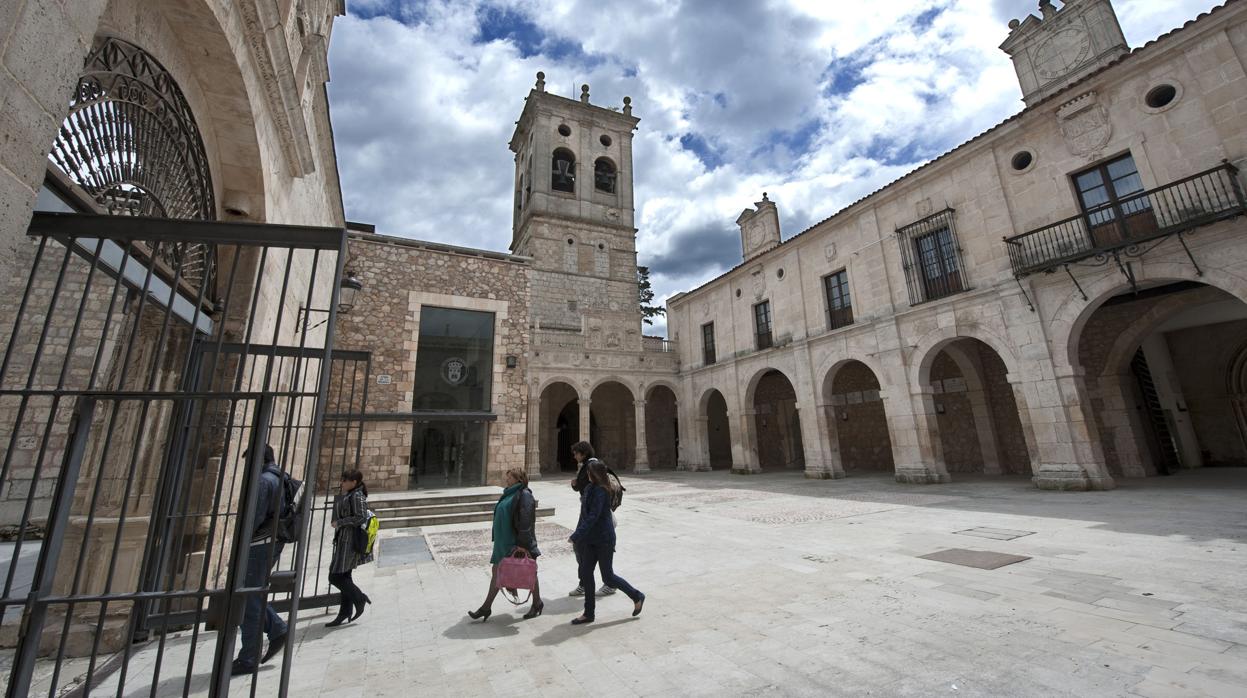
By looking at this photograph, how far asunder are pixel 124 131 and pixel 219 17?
1.04m

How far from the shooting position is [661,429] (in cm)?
2438

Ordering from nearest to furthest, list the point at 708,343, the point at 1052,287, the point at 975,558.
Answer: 1. the point at 975,558
2. the point at 1052,287
3. the point at 708,343

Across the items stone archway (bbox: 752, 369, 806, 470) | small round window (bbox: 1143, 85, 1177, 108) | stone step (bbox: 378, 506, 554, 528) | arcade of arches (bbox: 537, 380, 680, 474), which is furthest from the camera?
arcade of arches (bbox: 537, 380, 680, 474)

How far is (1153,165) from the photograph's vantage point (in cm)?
920

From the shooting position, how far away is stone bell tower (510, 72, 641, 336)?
25422 millimetres

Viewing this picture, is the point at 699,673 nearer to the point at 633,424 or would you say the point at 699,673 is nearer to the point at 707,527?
the point at 707,527

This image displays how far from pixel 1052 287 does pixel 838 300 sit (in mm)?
5651

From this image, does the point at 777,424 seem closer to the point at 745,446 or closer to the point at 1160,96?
the point at 745,446

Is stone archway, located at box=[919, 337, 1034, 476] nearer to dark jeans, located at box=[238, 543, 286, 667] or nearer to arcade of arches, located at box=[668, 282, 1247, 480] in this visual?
arcade of arches, located at box=[668, 282, 1247, 480]

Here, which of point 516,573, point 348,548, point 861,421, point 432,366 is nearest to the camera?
point 516,573

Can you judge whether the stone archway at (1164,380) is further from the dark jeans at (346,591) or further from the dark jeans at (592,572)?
the dark jeans at (346,591)

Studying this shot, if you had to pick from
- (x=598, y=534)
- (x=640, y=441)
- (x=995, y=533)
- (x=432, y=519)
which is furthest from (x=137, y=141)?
(x=640, y=441)

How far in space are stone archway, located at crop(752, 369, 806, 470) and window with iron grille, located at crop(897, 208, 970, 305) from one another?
27.4ft

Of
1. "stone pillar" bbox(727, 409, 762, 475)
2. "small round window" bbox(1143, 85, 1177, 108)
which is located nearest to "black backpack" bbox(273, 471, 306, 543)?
"small round window" bbox(1143, 85, 1177, 108)
